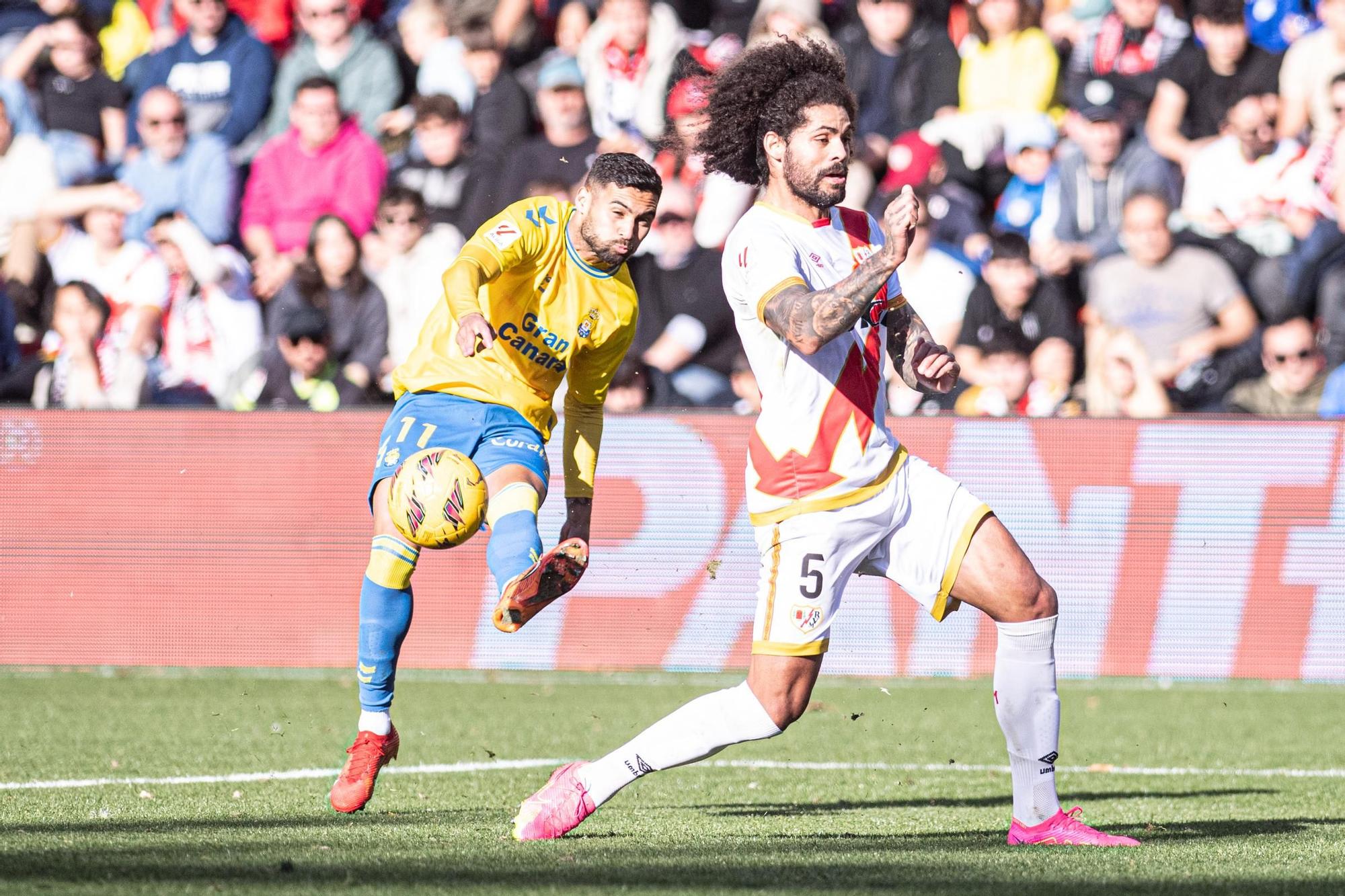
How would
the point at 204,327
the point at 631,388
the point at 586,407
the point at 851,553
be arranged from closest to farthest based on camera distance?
the point at 851,553 → the point at 586,407 → the point at 631,388 → the point at 204,327

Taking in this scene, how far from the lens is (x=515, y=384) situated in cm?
676

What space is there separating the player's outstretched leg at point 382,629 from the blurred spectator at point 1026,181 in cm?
793

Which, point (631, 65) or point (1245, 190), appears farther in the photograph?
point (631, 65)

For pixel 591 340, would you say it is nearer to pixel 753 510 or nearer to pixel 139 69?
pixel 753 510

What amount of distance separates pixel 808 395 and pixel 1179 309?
7.78 m

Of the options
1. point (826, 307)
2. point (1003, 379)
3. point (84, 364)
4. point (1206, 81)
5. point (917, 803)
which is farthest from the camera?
point (1206, 81)

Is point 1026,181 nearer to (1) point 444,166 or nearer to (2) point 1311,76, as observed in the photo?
(2) point 1311,76

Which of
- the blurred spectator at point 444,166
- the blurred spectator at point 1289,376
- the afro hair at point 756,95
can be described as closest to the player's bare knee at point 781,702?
the afro hair at point 756,95

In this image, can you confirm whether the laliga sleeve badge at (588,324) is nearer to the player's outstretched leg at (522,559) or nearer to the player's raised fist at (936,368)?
the player's outstretched leg at (522,559)

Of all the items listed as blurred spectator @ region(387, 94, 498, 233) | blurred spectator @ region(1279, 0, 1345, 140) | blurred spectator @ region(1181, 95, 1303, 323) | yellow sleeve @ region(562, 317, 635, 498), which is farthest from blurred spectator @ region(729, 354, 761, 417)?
yellow sleeve @ region(562, 317, 635, 498)

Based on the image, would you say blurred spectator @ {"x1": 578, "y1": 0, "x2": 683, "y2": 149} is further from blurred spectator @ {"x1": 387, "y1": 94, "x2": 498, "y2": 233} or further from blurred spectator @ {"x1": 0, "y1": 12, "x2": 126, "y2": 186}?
blurred spectator @ {"x1": 0, "y1": 12, "x2": 126, "y2": 186}

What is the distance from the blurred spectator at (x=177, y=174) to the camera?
14.6m

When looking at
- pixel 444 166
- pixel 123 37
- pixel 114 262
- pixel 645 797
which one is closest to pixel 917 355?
pixel 645 797

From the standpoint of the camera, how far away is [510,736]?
9102 mm
